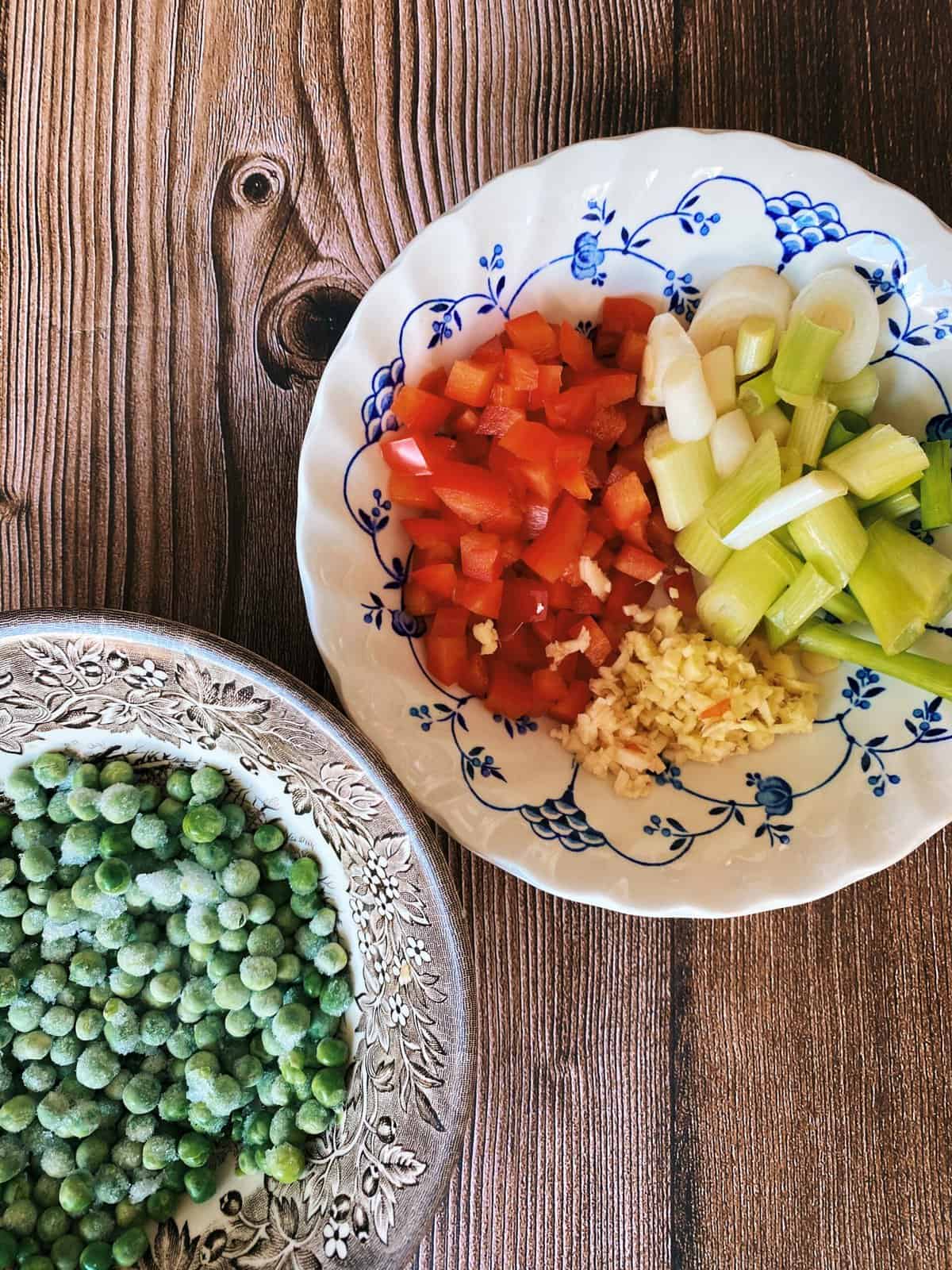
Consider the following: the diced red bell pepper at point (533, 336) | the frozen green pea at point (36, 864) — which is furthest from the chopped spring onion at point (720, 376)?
the frozen green pea at point (36, 864)

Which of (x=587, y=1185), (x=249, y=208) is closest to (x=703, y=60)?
(x=249, y=208)

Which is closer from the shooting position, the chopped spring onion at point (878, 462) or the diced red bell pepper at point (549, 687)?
the chopped spring onion at point (878, 462)

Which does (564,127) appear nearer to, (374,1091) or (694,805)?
(694,805)

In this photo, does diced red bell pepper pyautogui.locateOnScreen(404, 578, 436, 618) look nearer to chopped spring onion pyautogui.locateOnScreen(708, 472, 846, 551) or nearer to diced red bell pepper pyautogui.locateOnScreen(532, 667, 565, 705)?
diced red bell pepper pyautogui.locateOnScreen(532, 667, 565, 705)

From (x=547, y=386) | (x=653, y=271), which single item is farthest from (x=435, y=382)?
(x=653, y=271)

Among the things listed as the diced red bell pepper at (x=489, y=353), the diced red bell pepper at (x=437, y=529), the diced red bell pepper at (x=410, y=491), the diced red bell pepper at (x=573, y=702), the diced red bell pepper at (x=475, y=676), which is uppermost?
the diced red bell pepper at (x=489, y=353)

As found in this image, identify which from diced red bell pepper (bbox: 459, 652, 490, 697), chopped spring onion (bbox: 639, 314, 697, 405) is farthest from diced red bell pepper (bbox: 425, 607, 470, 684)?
chopped spring onion (bbox: 639, 314, 697, 405)

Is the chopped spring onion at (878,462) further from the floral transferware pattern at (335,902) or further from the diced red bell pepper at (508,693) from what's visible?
the floral transferware pattern at (335,902)
